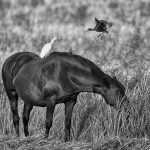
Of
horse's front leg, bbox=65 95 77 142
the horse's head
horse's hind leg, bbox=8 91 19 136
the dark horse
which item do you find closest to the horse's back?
horse's hind leg, bbox=8 91 19 136

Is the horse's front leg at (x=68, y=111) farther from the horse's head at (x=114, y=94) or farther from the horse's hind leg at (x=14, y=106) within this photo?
the horse's hind leg at (x=14, y=106)

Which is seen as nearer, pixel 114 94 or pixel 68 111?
pixel 114 94

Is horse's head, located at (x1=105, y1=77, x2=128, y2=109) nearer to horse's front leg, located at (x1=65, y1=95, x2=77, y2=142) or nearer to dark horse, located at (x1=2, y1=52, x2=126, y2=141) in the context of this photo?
dark horse, located at (x1=2, y1=52, x2=126, y2=141)

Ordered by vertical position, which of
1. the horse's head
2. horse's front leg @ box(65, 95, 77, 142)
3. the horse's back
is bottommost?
horse's front leg @ box(65, 95, 77, 142)

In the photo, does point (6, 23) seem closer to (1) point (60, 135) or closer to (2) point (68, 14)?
(2) point (68, 14)

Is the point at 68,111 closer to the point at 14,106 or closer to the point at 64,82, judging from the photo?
the point at 64,82

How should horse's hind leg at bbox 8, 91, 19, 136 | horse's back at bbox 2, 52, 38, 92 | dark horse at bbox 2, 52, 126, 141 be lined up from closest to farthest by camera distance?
dark horse at bbox 2, 52, 126, 141 < horse's back at bbox 2, 52, 38, 92 < horse's hind leg at bbox 8, 91, 19, 136

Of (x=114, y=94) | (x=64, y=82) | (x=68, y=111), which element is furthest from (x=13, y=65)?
(x=114, y=94)

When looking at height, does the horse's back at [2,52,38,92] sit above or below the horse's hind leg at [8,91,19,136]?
above

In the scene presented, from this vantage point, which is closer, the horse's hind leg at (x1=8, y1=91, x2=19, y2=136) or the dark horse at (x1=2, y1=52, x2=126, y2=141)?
the dark horse at (x1=2, y1=52, x2=126, y2=141)

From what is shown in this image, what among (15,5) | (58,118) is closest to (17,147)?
(58,118)

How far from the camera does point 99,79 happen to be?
6996 mm

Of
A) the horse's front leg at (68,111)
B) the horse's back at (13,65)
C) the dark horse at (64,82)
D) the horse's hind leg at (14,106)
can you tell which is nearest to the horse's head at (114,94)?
the dark horse at (64,82)

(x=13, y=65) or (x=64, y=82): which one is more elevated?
(x=13, y=65)
